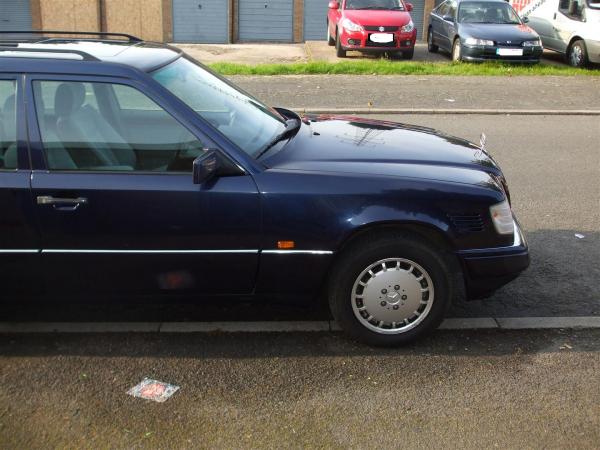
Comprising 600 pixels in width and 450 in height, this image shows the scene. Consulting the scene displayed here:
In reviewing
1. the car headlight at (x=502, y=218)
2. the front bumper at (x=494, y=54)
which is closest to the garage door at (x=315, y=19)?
the front bumper at (x=494, y=54)

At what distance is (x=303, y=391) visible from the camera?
148 inches

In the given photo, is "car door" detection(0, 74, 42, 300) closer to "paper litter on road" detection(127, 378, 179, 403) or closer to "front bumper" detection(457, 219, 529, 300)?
"paper litter on road" detection(127, 378, 179, 403)

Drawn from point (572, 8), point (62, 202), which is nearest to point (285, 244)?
point (62, 202)

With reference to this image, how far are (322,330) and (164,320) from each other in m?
1.01

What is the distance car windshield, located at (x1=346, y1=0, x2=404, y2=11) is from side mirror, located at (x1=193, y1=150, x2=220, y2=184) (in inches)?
594

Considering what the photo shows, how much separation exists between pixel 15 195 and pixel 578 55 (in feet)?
50.7

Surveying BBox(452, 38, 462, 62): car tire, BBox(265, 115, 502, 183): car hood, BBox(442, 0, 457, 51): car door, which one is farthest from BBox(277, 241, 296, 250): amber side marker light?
BBox(442, 0, 457, 51): car door

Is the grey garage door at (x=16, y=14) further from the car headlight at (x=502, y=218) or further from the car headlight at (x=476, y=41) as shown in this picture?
the car headlight at (x=502, y=218)

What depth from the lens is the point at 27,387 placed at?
3793mm

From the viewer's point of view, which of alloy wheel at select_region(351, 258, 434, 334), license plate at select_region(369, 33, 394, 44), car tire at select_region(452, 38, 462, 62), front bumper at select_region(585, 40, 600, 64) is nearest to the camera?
alloy wheel at select_region(351, 258, 434, 334)

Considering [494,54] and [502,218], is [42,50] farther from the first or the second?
[494,54]

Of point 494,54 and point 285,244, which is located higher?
point 285,244

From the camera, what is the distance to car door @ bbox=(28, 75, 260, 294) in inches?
153

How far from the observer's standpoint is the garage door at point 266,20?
25969mm
